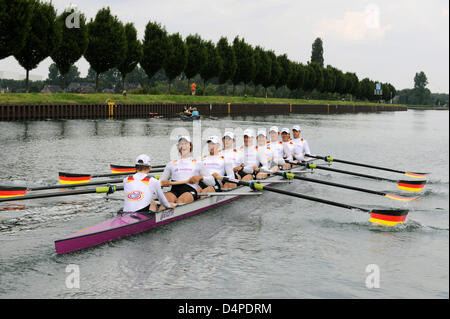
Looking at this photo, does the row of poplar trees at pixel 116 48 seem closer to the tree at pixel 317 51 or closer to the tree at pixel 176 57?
the tree at pixel 176 57

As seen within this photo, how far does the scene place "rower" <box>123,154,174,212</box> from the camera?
35.8 feet

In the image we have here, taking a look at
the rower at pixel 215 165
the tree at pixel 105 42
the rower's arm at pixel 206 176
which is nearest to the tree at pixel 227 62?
the tree at pixel 105 42

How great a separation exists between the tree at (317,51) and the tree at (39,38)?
425ft

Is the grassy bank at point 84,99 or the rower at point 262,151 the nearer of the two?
the rower at point 262,151

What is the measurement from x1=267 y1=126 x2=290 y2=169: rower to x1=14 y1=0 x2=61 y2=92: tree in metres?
39.0

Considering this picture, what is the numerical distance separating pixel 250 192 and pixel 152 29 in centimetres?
6381

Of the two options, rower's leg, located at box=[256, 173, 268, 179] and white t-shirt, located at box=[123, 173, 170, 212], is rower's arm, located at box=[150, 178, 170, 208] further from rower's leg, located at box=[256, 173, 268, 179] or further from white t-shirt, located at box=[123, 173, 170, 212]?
rower's leg, located at box=[256, 173, 268, 179]

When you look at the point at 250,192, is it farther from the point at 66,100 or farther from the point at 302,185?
the point at 66,100

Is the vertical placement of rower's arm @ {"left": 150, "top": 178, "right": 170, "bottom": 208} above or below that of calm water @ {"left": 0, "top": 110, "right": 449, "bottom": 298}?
above

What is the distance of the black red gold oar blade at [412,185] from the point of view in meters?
18.7

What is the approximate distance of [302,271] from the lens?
1029cm

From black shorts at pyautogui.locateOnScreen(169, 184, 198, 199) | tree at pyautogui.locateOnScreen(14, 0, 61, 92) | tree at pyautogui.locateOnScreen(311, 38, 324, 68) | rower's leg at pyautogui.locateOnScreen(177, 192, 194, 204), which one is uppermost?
tree at pyautogui.locateOnScreen(311, 38, 324, 68)

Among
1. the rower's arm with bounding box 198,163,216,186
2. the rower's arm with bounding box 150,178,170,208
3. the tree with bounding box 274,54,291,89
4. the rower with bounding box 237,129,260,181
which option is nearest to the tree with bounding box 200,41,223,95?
the tree with bounding box 274,54,291,89

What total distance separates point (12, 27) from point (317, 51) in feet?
455
